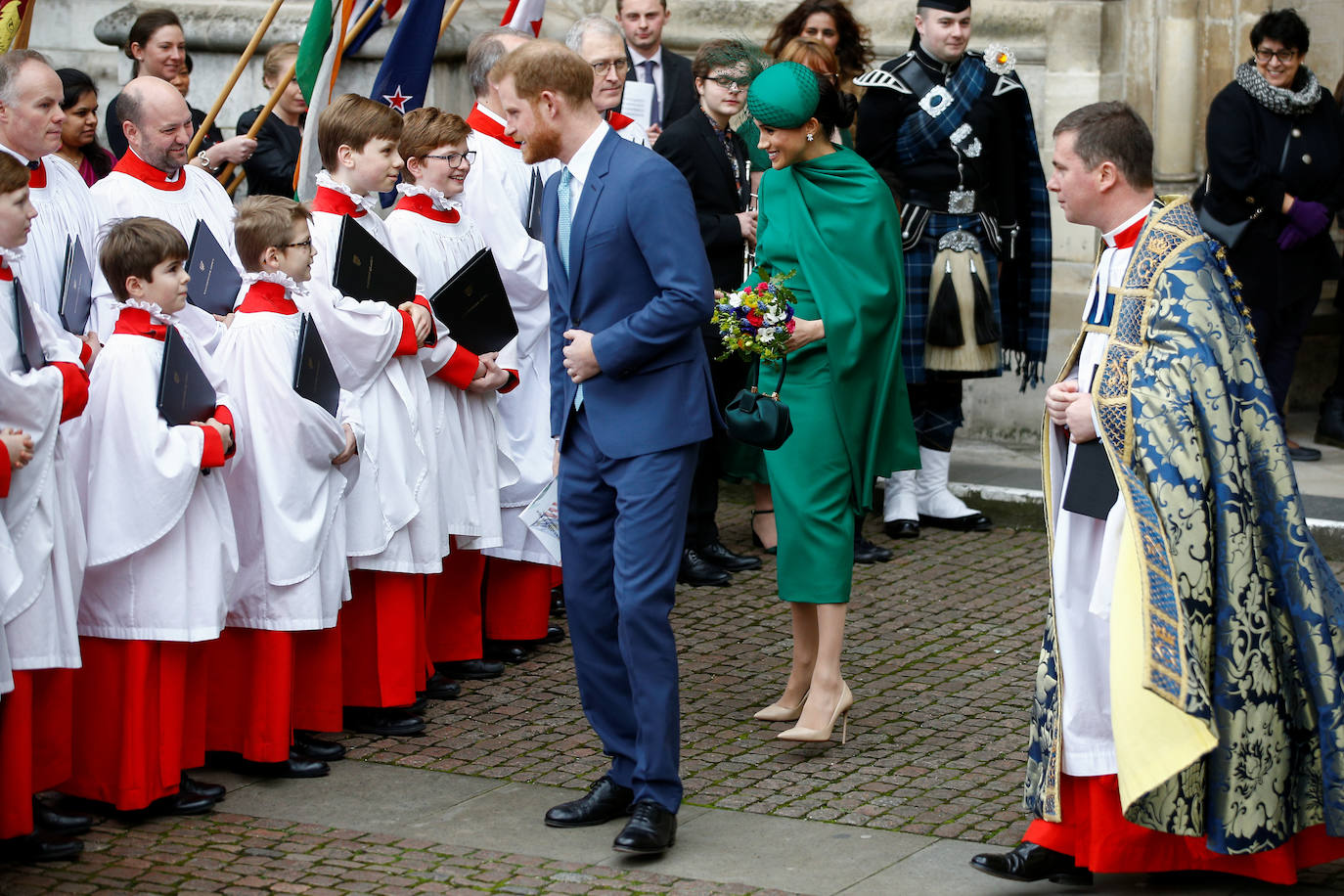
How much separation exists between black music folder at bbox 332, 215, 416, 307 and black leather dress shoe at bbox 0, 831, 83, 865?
199 cm

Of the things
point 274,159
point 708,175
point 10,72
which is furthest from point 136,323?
point 274,159

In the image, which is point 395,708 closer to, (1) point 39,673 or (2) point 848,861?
(1) point 39,673

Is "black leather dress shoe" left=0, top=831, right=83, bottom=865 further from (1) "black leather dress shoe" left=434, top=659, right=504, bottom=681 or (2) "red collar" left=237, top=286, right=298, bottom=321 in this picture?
(1) "black leather dress shoe" left=434, top=659, right=504, bottom=681

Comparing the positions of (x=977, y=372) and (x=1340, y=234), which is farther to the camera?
(x=1340, y=234)

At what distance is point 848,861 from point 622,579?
0.94m

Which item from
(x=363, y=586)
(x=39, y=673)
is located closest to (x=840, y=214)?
(x=363, y=586)

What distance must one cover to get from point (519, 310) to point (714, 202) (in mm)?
1265

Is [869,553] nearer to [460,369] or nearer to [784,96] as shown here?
[460,369]

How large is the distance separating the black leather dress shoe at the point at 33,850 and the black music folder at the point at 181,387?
1.18 m

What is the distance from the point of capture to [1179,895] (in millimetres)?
4820

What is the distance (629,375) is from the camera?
205 inches

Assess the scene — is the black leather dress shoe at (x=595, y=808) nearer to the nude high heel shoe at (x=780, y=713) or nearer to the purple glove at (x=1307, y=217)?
the nude high heel shoe at (x=780, y=713)

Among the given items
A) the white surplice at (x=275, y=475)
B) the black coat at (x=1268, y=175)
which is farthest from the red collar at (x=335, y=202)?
the black coat at (x=1268, y=175)

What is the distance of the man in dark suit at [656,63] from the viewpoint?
9156 mm
